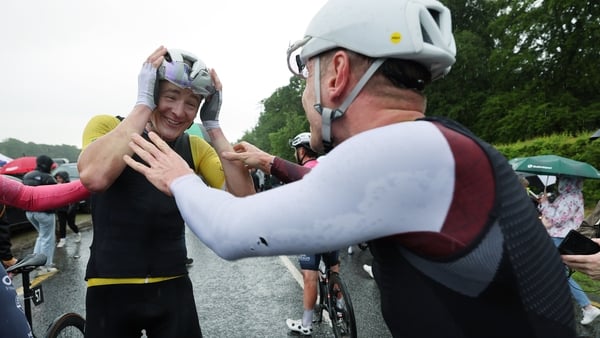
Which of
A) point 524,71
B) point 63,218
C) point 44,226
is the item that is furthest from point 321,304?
point 524,71

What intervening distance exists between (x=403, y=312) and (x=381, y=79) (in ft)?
→ 2.14

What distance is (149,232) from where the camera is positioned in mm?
1987

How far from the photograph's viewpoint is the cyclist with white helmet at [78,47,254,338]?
6.31 feet

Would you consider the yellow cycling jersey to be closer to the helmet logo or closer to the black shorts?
the black shorts

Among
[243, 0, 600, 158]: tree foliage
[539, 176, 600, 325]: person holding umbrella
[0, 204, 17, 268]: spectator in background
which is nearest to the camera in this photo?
[539, 176, 600, 325]: person holding umbrella

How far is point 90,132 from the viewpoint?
6.07ft

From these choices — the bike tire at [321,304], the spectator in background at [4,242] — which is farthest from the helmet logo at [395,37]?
the spectator in background at [4,242]

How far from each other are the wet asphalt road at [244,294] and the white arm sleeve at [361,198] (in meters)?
3.11

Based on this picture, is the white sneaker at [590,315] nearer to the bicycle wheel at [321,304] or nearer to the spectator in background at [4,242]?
the bicycle wheel at [321,304]

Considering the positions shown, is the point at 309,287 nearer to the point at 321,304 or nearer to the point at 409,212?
the point at 321,304

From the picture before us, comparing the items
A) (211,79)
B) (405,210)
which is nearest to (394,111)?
(405,210)

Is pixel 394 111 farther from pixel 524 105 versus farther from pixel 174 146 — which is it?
pixel 524 105

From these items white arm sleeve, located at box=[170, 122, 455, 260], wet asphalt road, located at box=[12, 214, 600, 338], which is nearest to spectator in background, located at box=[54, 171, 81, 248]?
wet asphalt road, located at box=[12, 214, 600, 338]

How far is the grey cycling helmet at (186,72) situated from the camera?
1.84 metres
